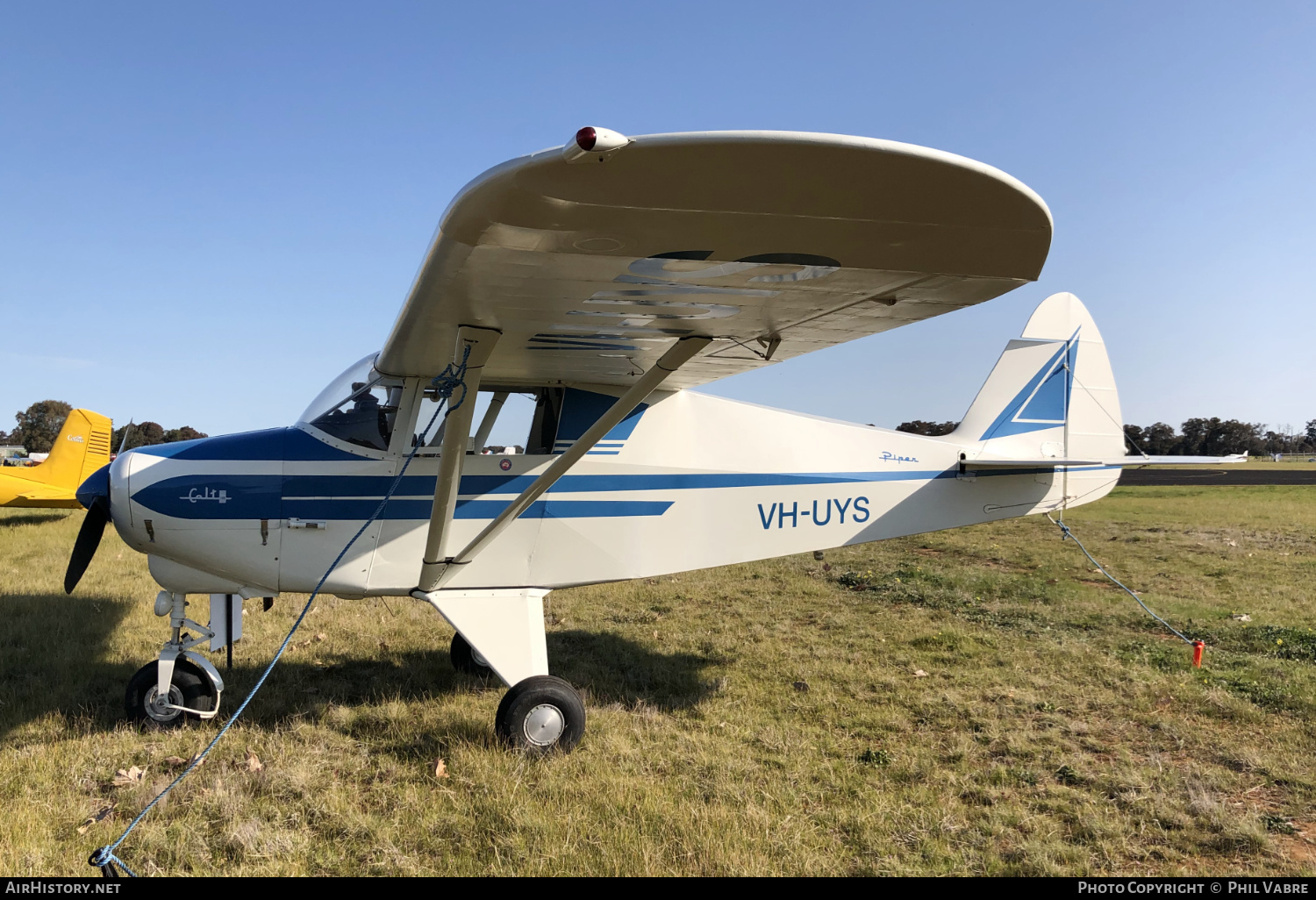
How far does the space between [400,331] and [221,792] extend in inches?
95.7

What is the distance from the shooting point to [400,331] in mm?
3531

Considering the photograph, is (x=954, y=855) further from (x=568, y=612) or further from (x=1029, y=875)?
(x=568, y=612)

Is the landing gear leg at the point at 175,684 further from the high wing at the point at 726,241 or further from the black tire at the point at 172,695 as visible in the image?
the high wing at the point at 726,241

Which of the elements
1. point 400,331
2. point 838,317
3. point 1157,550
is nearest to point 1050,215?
point 838,317

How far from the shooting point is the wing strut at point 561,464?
3518 millimetres

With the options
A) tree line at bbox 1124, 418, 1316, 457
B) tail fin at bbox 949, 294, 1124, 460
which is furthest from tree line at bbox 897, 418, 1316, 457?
tail fin at bbox 949, 294, 1124, 460

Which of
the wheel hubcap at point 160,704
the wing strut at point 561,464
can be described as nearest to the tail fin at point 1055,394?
the wing strut at point 561,464

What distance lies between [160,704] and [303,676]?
124cm

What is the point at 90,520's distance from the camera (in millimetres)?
4469

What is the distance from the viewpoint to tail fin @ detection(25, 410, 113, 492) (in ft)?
49.4

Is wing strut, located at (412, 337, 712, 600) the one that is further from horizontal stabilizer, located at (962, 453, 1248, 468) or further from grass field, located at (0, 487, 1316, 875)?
horizontal stabilizer, located at (962, 453, 1248, 468)

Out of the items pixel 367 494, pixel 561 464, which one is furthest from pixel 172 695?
pixel 561 464

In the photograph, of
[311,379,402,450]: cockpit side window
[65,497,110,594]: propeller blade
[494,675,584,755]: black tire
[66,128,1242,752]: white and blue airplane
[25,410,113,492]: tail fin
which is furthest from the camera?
[25,410,113,492]: tail fin

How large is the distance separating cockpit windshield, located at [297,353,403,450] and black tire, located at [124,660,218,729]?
1.71 meters
